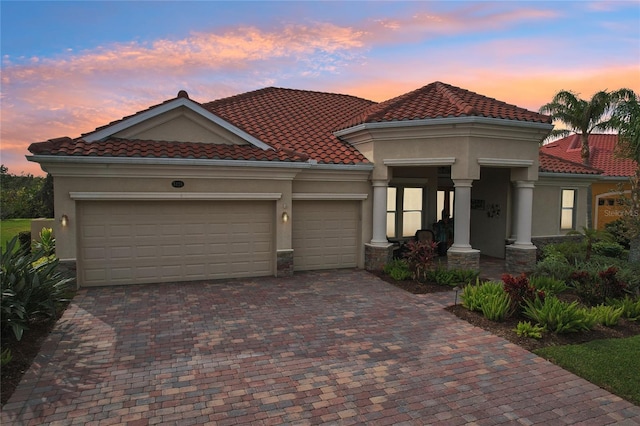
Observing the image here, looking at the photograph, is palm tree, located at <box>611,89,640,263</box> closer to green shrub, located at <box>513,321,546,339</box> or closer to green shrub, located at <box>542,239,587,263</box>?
green shrub, located at <box>542,239,587,263</box>

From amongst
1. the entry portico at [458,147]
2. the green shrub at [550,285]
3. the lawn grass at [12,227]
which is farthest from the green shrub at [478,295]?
the lawn grass at [12,227]

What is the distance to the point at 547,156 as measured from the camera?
731 inches

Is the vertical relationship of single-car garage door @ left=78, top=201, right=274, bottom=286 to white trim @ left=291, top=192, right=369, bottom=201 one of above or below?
below

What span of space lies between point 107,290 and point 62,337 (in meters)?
3.35

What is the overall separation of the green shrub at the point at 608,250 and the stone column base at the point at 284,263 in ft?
40.5

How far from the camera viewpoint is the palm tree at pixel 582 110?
24875mm

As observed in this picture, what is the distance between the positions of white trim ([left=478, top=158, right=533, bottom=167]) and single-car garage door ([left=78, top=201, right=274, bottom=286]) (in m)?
6.56

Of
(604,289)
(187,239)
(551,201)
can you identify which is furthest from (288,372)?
(551,201)

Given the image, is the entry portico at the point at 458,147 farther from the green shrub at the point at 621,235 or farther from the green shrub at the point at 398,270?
the green shrub at the point at 621,235

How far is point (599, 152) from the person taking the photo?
28094 mm

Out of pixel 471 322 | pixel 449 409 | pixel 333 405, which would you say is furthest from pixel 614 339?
pixel 333 405

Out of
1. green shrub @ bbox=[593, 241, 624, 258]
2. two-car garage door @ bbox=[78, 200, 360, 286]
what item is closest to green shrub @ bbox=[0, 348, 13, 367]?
two-car garage door @ bbox=[78, 200, 360, 286]

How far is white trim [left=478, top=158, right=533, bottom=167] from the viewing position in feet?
40.4

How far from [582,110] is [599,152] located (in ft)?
14.3
